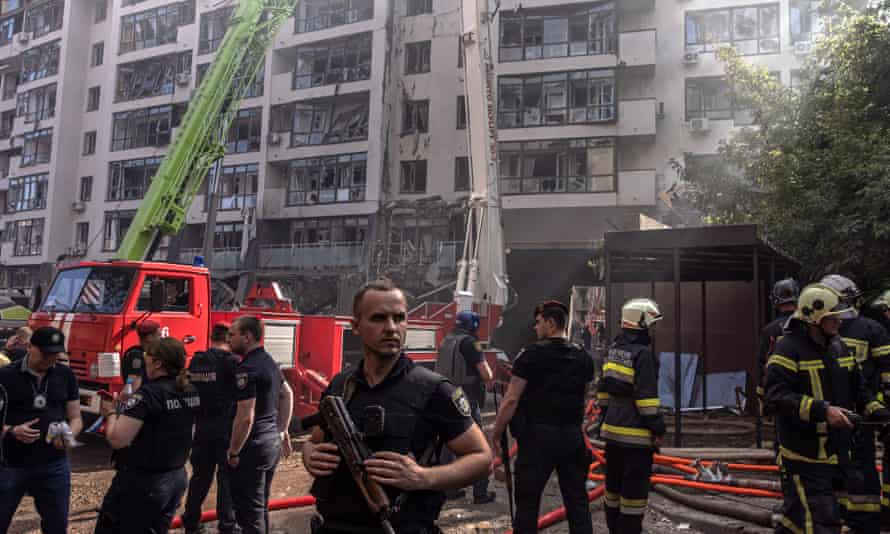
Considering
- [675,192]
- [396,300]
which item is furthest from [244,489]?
[675,192]

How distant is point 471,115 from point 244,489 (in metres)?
10.4

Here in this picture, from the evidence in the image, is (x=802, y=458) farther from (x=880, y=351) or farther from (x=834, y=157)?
(x=834, y=157)

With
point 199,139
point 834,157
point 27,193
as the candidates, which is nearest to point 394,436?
point 834,157

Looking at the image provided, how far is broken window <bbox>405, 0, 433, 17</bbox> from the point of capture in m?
28.5

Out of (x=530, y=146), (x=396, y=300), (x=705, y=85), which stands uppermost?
(x=705, y=85)

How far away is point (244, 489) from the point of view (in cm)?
440

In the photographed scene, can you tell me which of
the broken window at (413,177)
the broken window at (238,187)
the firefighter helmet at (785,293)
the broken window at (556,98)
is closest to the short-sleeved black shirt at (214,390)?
the firefighter helmet at (785,293)

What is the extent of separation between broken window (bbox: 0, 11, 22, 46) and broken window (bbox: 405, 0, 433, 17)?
2685cm

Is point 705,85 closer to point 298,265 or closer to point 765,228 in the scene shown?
point 765,228

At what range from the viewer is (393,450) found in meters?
2.18

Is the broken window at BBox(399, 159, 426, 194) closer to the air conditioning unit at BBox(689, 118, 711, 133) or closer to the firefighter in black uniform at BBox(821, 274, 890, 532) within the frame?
the air conditioning unit at BBox(689, 118, 711, 133)

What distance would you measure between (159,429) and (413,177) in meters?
25.1

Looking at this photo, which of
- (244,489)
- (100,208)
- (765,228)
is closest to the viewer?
(244,489)

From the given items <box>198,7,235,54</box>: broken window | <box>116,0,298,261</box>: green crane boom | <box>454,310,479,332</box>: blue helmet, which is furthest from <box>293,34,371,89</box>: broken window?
<box>454,310,479,332</box>: blue helmet
